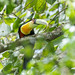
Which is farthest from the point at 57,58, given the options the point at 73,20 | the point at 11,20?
the point at 11,20

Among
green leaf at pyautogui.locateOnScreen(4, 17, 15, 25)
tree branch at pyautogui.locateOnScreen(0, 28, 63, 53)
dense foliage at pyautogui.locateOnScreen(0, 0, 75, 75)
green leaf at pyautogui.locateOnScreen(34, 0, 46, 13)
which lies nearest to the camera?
dense foliage at pyautogui.locateOnScreen(0, 0, 75, 75)

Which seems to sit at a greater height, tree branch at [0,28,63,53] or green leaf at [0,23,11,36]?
green leaf at [0,23,11,36]

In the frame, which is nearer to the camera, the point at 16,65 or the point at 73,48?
the point at 73,48

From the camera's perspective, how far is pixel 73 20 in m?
0.48

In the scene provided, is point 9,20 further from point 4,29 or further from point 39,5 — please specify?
point 39,5

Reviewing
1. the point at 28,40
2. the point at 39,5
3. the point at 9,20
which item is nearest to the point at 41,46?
the point at 28,40

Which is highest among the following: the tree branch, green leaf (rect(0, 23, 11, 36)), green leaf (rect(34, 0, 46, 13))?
green leaf (rect(34, 0, 46, 13))

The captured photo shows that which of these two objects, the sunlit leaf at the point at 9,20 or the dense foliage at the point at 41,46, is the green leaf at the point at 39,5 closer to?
the dense foliage at the point at 41,46

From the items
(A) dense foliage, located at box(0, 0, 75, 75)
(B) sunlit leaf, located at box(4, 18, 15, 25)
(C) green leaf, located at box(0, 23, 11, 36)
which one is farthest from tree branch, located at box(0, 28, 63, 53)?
(B) sunlit leaf, located at box(4, 18, 15, 25)

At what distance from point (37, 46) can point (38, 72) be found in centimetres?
25

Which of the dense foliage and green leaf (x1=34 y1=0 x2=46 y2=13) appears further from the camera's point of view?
green leaf (x1=34 y1=0 x2=46 y2=13)

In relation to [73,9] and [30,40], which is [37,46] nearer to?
[30,40]

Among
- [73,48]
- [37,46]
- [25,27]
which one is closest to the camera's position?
[73,48]

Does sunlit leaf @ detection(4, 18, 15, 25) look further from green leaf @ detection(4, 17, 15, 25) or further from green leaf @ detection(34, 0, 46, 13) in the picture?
green leaf @ detection(34, 0, 46, 13)
